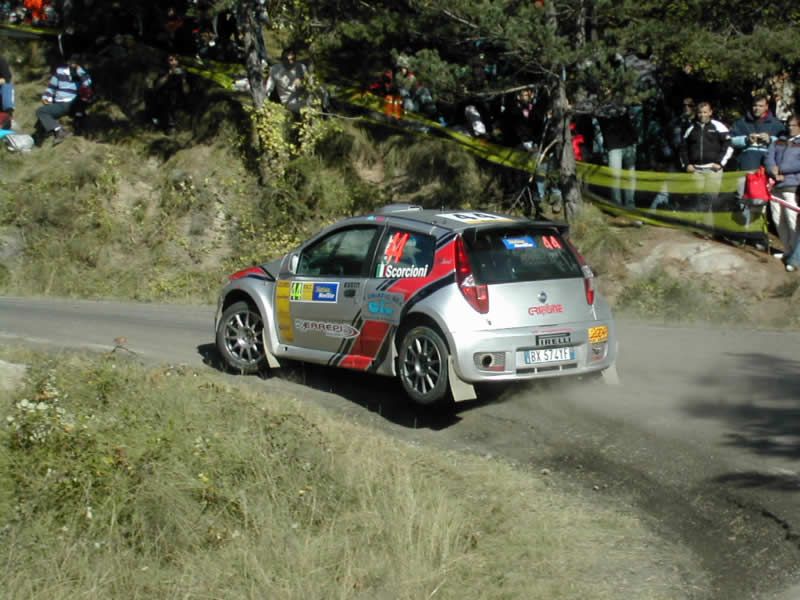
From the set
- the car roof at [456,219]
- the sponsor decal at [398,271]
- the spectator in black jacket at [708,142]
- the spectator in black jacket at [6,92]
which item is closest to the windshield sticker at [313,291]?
the sponsor decal at [398,271]

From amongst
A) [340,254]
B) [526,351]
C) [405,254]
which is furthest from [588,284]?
[340,254]

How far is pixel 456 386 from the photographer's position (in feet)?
29.2

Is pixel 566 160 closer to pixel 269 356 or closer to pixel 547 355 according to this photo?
pixel 269 356

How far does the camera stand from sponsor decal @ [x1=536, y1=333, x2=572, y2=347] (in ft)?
29.6

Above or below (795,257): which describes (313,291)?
below

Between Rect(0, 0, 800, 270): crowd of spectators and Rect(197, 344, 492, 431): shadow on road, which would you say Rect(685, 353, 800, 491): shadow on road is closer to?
Rect(197, 344, 492, 431): shadow on road

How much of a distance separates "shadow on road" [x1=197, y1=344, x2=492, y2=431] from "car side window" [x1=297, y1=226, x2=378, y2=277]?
1.12 metres

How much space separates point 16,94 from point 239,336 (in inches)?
718

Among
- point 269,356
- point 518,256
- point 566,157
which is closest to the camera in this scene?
point 518,256

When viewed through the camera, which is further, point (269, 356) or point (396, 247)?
point (269, 356)

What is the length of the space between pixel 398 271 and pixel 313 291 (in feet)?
3.64

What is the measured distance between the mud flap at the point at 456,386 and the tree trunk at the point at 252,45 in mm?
13628

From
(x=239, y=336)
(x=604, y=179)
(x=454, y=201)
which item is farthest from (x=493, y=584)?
(x=454, y=201)

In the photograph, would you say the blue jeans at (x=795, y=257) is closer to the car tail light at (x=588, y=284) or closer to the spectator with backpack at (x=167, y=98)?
the car tail light at (x=588, y=284)
